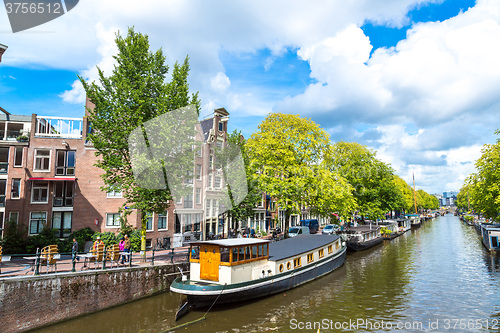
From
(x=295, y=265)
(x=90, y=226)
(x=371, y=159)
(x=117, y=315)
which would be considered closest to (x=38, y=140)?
(x=90, y=226)

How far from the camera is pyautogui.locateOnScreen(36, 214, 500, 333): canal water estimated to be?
15.3m

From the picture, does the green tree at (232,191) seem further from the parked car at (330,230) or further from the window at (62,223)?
the window at (62,223)

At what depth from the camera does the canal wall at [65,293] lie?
1368 centimetres

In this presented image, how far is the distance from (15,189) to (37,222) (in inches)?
142

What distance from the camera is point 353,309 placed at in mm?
17812

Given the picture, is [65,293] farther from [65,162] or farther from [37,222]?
[65,162]

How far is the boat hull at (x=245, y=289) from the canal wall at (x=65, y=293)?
2882 millimetres

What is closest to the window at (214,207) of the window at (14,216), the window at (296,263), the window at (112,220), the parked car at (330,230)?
the window at (112,220)

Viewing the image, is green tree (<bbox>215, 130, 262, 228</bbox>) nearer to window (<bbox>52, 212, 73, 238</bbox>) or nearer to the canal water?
the canal water

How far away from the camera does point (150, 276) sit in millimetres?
19859

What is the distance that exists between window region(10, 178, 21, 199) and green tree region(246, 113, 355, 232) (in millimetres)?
22018

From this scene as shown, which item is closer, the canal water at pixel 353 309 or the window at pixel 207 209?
the canal water at pixel 353 309

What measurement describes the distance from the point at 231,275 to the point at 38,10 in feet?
57.9

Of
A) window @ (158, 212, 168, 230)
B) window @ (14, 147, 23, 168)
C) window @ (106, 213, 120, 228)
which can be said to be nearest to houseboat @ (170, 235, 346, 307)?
window @ (106, 213, 120, 228)
